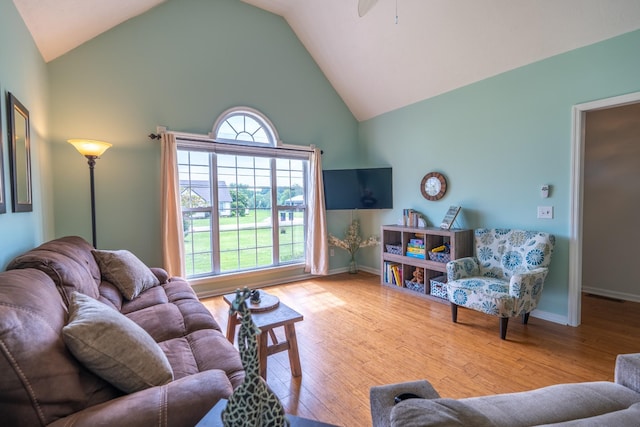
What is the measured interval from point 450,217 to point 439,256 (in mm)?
512

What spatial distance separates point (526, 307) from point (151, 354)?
293 cm

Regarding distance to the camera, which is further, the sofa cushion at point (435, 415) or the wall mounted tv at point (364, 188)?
the wall mounted tv at point (364, 188)

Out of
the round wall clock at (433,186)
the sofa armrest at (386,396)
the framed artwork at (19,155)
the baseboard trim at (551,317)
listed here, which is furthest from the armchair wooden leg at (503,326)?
the framed artwork at (19,155)

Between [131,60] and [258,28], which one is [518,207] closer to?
[258,28]

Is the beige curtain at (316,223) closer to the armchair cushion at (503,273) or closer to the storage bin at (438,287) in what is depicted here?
the storage bin at (438,287)

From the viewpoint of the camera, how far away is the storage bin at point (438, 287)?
11.1ft

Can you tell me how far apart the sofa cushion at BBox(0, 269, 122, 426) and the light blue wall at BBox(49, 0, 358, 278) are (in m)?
2.40

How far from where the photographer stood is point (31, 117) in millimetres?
2289

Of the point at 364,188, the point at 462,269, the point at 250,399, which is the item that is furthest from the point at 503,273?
the point at 250,399

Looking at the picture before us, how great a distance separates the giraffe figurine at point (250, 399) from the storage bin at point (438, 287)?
10.2 ft

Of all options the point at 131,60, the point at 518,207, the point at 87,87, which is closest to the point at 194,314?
the point at 87,87

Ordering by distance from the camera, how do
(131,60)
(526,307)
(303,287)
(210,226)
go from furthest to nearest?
(303,287)
(210,226)
(131,60)
(526,307)

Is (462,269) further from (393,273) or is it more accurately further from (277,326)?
(277,326)

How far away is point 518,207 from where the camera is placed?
3.10 metres
